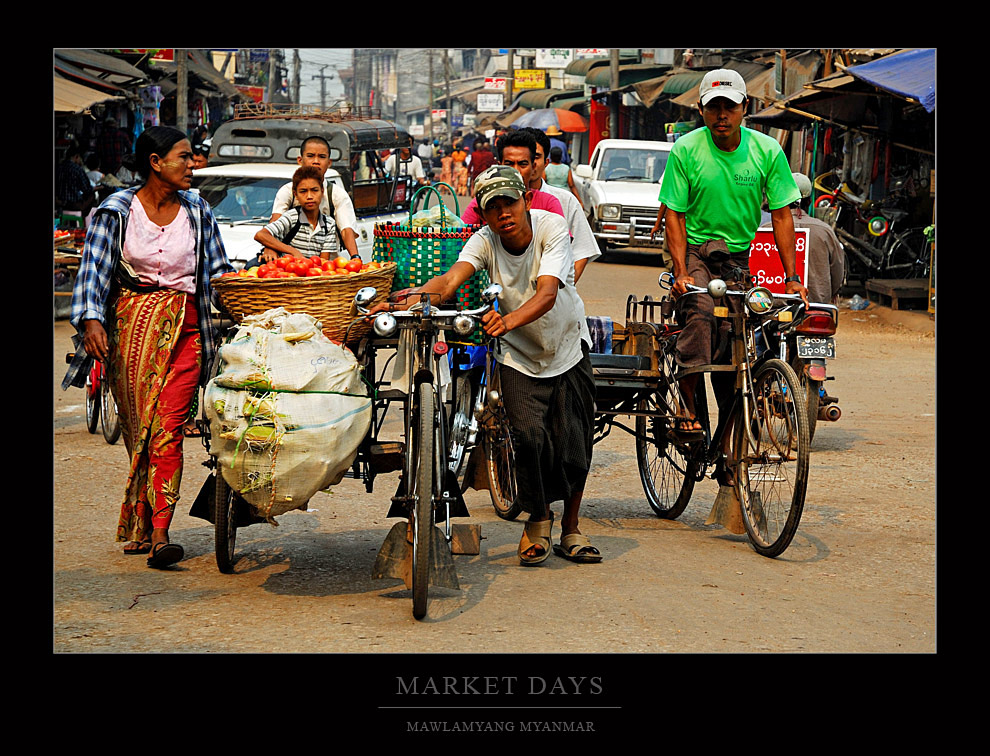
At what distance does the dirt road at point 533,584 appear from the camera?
418 centimetres

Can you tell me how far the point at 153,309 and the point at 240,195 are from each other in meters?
8.32

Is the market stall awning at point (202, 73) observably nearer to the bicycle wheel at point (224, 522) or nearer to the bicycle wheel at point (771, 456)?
the bicycle wheel at point (224, 522)

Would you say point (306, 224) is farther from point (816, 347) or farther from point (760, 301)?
point (816, 347)

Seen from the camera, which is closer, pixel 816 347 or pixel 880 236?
pixel 816 347

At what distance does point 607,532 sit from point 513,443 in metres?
1.08

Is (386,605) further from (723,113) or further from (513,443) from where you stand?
(723,113)

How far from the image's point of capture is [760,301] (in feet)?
17.6

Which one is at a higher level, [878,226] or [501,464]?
[878,226]

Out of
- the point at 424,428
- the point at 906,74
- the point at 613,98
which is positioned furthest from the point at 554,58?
the point at 424,428

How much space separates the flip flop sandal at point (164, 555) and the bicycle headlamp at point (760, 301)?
277cm

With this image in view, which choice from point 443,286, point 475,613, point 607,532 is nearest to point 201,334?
point 443,286

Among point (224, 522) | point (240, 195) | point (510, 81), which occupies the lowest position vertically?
point (224, 522)

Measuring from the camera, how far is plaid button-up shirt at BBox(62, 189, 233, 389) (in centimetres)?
508

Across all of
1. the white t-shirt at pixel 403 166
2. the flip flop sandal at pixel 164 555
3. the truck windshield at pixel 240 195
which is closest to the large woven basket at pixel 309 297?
the flip flop sandal at pixel 164 555
